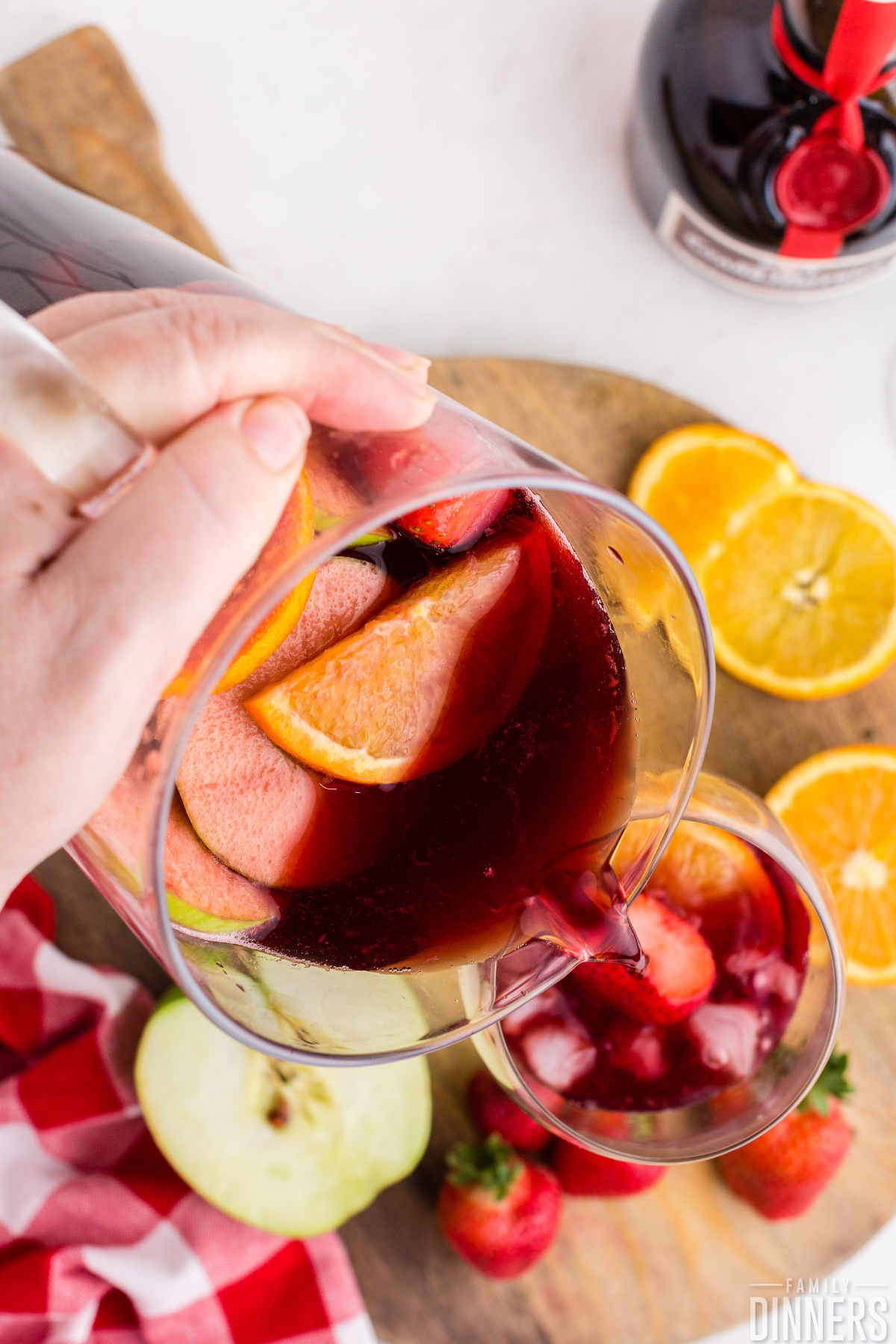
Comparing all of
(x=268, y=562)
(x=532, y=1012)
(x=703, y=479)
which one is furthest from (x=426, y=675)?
(x=703, y=479)

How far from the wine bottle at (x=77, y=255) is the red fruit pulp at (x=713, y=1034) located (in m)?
0.64

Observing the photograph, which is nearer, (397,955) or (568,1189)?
(397,955)

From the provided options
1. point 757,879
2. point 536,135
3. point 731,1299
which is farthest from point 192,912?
point 536,135

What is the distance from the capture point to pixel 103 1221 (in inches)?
40.3

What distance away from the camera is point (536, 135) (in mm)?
1165

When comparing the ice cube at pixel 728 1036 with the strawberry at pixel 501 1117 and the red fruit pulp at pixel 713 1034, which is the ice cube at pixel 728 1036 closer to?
the red fruit pulp at pixel 713 1034

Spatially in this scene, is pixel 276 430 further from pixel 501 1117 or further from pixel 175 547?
pixel 501 1117

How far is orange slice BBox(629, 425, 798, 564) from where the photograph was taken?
104cm

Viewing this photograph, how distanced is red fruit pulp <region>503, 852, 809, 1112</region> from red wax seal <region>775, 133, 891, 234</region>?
594 millimetres

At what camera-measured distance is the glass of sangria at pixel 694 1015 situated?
854mm

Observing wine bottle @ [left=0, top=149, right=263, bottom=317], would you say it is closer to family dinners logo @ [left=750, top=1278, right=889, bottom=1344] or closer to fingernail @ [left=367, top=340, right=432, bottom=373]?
fingernail @ [left=367, top=340, right=432, bottom=373]

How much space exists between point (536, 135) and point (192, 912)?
973 mm

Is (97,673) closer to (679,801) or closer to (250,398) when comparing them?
(250,398)

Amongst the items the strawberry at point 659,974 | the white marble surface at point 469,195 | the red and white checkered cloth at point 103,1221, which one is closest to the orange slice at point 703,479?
the white marble surface at point 469,195
